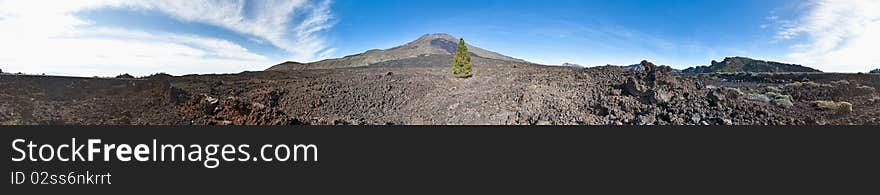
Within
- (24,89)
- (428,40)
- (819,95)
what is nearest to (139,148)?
(24,89)

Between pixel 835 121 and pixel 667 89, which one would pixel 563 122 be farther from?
pixel 835 121

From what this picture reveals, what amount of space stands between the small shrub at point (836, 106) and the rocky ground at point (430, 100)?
0.03 metres

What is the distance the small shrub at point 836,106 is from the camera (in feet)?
45.1

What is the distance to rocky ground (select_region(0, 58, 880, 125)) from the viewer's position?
10.3 metres

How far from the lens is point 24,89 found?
10.4 meters

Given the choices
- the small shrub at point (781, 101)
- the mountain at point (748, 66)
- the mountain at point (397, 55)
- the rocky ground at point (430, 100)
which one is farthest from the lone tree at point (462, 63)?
the mountain at point (748, 66)

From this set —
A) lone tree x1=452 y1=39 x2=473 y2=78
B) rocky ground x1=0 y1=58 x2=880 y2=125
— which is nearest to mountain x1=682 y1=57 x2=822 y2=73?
rocky ground x1=0 y1=58 x2=880 y2=125

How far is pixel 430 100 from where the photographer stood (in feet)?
54.4

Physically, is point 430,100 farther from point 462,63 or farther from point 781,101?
point 781,101

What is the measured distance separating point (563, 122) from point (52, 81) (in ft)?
47.1

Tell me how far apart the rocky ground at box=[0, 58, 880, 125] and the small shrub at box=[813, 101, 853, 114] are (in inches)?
1.0

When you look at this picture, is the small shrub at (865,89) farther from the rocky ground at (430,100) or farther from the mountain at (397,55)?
the mountain at (397,55)

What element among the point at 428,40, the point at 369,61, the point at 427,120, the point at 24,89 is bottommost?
the point at 427,120

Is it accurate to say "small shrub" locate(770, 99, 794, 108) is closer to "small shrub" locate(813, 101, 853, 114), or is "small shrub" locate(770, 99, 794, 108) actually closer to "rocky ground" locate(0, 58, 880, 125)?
"rocky ground" locate(0, 58, 880, 125)
